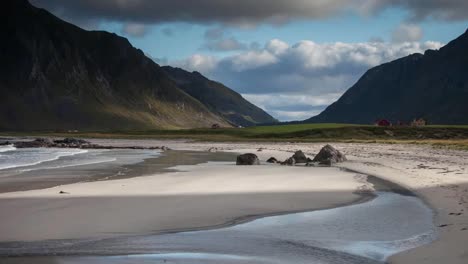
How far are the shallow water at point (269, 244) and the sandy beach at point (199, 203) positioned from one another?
0.67 meters

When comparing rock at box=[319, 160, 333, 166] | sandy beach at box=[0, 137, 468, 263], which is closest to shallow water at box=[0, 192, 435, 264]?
sandy beach at box=[0, 137, 468, 263]

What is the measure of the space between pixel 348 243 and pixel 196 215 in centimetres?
533

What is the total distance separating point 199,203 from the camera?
18.9 m

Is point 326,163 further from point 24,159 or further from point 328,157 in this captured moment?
point 24,159

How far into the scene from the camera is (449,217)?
14859mm

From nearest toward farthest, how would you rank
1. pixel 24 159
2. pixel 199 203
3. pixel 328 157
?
pixel 199 203, pixel 328 157, pixel 24 159

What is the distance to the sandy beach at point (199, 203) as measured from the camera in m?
13.3

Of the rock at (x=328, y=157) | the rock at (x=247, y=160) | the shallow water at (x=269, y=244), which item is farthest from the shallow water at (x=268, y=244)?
the rock at (x=328, y=157)

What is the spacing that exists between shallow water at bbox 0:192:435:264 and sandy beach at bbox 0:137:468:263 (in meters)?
0.67

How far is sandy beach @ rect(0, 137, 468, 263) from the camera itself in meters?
13.3

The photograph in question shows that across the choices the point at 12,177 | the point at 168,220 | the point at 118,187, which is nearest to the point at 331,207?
the point at 168,220

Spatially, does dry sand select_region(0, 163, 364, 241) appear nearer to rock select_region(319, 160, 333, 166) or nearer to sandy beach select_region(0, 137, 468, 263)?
sandy beach select_region(0, 137, 468, 263)

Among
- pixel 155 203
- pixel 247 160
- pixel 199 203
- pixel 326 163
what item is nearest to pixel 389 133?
pixel 326 163

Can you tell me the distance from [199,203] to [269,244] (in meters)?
6.90
